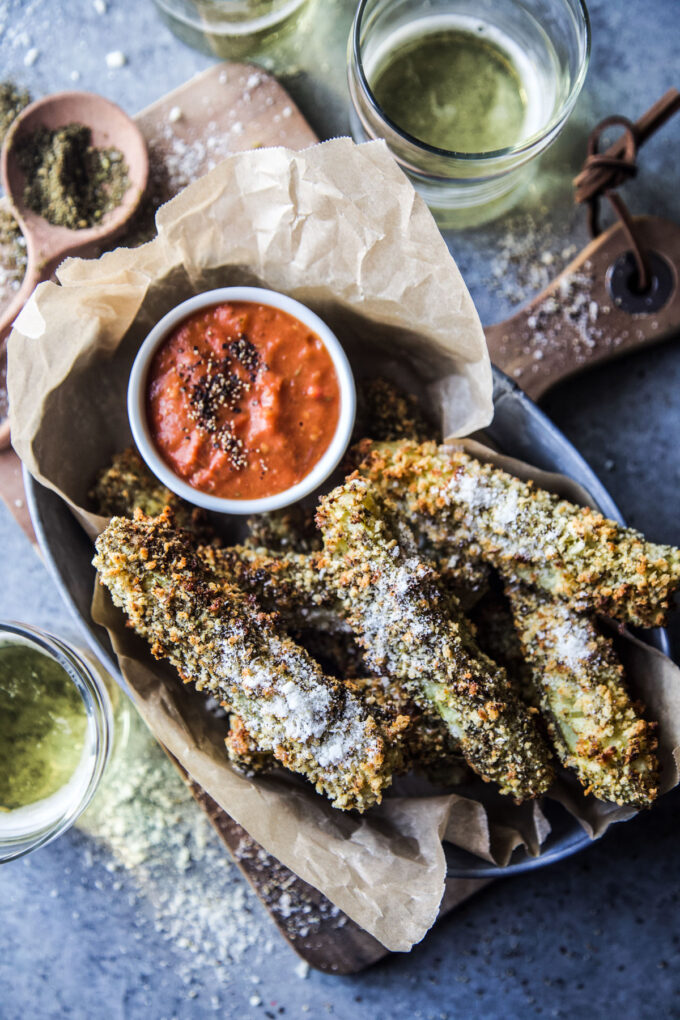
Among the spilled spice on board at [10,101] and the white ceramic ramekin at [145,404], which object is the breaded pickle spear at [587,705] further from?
the spilled spice on board at [10,101]

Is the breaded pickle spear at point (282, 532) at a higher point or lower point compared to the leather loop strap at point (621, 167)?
lower

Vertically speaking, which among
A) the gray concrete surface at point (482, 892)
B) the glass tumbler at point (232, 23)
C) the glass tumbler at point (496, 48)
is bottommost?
the gray concrete surface at point (482, 892)

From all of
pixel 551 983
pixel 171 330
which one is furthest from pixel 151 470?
pixel 551 983

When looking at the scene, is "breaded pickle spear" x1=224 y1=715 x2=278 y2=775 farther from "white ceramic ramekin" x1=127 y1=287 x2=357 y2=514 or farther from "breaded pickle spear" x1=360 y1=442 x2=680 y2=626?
"breaded pickle spear" x1=360 y1=442 x2=680 y2=626

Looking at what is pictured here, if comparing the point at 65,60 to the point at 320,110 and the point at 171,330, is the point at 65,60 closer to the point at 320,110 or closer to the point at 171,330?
the point at 320,110

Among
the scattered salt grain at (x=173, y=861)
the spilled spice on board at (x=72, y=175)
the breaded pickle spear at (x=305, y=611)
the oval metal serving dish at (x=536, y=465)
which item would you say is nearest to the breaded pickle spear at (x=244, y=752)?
the breaded pickle spear at (x=305, y=611)

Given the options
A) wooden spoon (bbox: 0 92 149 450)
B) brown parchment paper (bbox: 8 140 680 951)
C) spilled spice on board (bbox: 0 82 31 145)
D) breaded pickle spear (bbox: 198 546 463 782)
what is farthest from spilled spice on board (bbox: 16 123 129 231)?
breaded pickle spear (bbox: 198 546 463 782)
